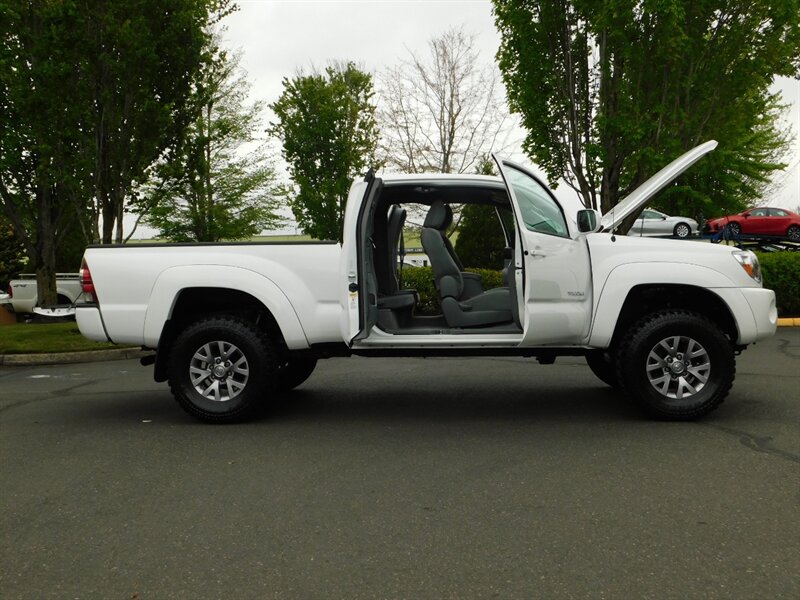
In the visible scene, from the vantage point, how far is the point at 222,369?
247 inches

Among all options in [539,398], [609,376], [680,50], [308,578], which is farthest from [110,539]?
[680,50]

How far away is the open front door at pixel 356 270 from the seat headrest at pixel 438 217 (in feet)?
2.11

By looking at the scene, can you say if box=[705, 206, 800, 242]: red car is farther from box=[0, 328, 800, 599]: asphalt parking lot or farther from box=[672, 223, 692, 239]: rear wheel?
box=[0, 328, 800, 599]: asphalt parking lot

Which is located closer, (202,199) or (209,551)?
(209,551)

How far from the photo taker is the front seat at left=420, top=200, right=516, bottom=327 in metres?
6.60

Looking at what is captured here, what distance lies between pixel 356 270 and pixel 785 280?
11.2 metres

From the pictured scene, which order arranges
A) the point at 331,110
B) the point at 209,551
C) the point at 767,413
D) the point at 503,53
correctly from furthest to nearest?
the point at 331,110
the point at 503,53
the point at 767,413
the point at 209,551

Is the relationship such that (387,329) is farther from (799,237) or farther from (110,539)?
(799,237)

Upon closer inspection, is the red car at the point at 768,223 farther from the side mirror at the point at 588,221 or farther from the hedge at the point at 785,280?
the side mirror at the point at 588,221

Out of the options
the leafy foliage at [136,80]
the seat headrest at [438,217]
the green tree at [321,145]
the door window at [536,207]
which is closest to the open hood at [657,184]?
the door window at [536,207]

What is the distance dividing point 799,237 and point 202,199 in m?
23.7

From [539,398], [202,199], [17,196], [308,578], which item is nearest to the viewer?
[308,578]

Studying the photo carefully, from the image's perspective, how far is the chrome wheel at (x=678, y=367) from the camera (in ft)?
19.9

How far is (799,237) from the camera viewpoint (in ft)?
Result: 91.4
